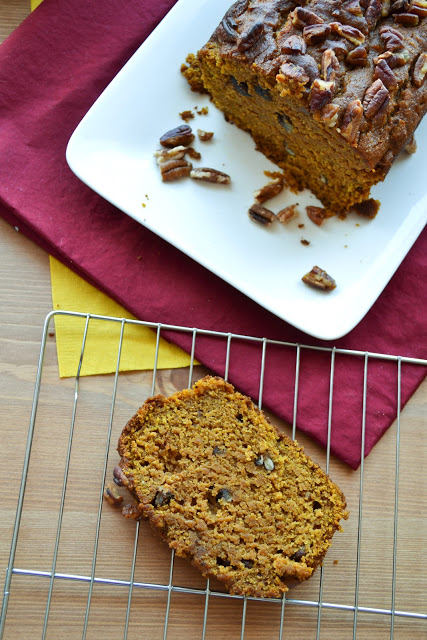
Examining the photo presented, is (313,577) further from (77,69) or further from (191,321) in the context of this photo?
(77,69)

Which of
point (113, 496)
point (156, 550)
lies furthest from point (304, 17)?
point (156, 550)

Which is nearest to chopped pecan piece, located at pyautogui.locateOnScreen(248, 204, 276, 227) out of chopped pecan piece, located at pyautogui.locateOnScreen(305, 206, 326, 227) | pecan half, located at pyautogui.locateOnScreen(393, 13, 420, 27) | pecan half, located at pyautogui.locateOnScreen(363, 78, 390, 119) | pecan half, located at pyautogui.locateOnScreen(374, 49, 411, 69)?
chopped pecan piece, located at pyautogui.locateOnScreen(305, 206, 326, 227)

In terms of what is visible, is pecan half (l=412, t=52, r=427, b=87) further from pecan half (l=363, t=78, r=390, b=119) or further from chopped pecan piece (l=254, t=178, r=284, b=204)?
chopped pecan piece (l=254, t=178, r=284, b=204)

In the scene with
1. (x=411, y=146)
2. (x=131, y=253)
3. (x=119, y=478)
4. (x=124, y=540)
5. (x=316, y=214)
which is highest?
(x=411, y=146)

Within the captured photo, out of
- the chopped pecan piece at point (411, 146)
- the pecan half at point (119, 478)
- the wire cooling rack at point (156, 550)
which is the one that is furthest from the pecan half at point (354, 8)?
the pecan half at point (119, 478)

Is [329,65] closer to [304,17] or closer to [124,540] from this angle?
[304,17]

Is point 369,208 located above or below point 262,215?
above

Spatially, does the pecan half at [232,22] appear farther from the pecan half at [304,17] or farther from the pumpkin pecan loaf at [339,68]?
the pecan half at [304,17]

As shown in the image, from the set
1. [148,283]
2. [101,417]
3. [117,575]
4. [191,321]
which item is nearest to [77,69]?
[148,283]
